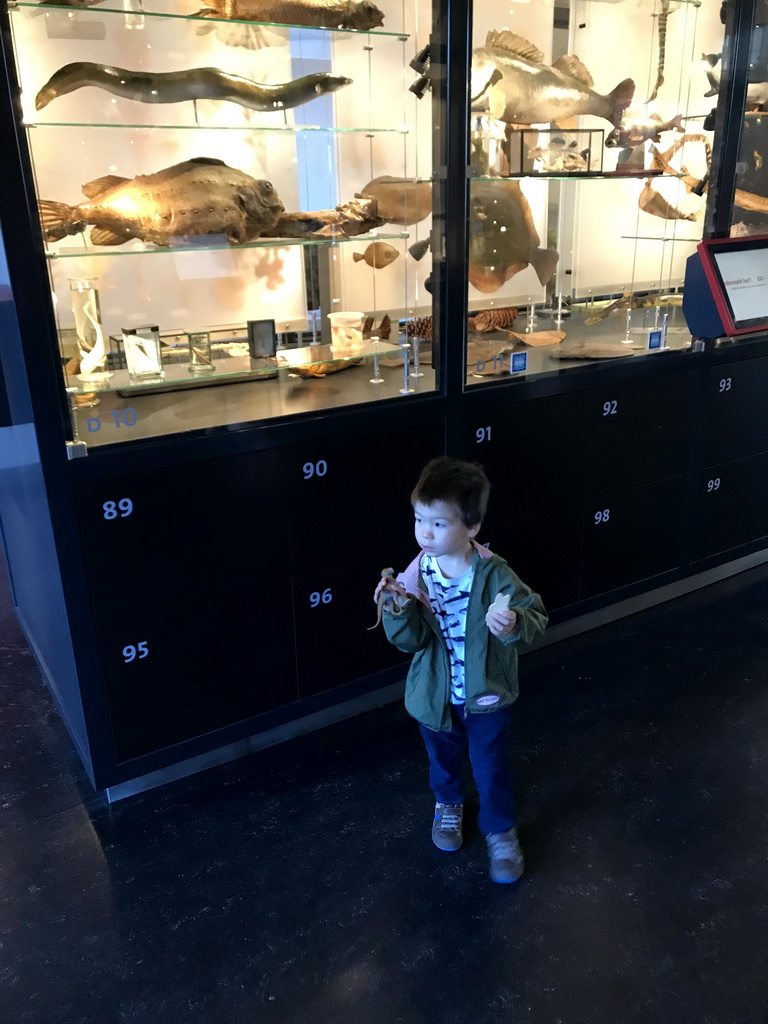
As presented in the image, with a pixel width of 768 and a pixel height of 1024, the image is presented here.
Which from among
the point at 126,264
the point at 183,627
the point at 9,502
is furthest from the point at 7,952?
the point at 126,264

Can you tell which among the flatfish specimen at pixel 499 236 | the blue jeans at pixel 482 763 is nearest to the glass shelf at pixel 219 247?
the flatfish specimen at pixel 499 236

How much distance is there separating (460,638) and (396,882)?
70 cm

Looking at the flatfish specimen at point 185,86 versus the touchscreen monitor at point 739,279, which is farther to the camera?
the touchscreen monitor at point 739,279

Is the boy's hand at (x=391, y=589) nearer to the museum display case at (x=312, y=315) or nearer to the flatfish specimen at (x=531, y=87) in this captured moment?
the museum display case at (x=312, y=315)

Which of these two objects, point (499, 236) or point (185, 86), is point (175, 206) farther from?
point (499, 236)

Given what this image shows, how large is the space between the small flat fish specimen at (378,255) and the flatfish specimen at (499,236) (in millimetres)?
265

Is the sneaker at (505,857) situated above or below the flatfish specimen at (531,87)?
below

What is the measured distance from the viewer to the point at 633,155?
3.11m

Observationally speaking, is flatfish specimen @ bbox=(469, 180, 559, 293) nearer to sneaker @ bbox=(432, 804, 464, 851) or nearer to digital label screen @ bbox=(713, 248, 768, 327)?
digital label screen @ bbox=(713, 248, 768, 327)

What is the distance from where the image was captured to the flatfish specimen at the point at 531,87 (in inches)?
103

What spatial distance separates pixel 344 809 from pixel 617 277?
91.5 inches

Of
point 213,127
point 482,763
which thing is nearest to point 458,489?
point 482,763

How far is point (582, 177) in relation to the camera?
299 cm

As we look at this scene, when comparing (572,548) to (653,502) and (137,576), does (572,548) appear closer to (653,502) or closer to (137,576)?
(653,502)
